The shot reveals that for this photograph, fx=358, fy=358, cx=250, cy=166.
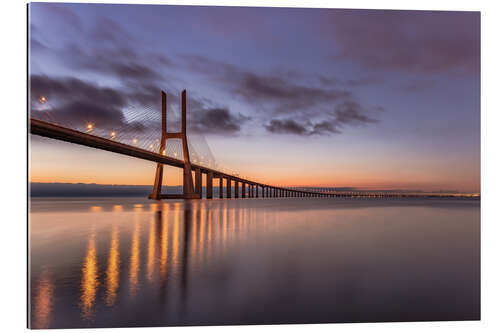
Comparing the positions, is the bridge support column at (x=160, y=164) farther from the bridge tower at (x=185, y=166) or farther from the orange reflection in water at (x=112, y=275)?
the orange reflection in water at (x=112, y=275)

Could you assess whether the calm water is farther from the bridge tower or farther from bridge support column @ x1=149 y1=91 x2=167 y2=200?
bridge support column @ x1=149 y1=91 x2=167 y2=200

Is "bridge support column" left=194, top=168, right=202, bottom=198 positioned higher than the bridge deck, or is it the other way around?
the bridge deck

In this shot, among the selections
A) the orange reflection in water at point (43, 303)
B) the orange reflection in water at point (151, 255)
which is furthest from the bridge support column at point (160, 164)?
the orange reflection in water at point (43, 303)

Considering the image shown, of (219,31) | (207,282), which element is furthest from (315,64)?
(207,282)

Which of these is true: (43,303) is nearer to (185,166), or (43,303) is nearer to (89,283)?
(89,283)

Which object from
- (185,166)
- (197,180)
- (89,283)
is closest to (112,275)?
(89,283)

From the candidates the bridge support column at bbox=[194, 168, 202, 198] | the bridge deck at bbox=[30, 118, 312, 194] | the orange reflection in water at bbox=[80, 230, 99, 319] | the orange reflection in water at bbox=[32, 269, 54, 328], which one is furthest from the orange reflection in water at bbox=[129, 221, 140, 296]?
the bridge support column at bbox=[194, 168, 202, 198]
